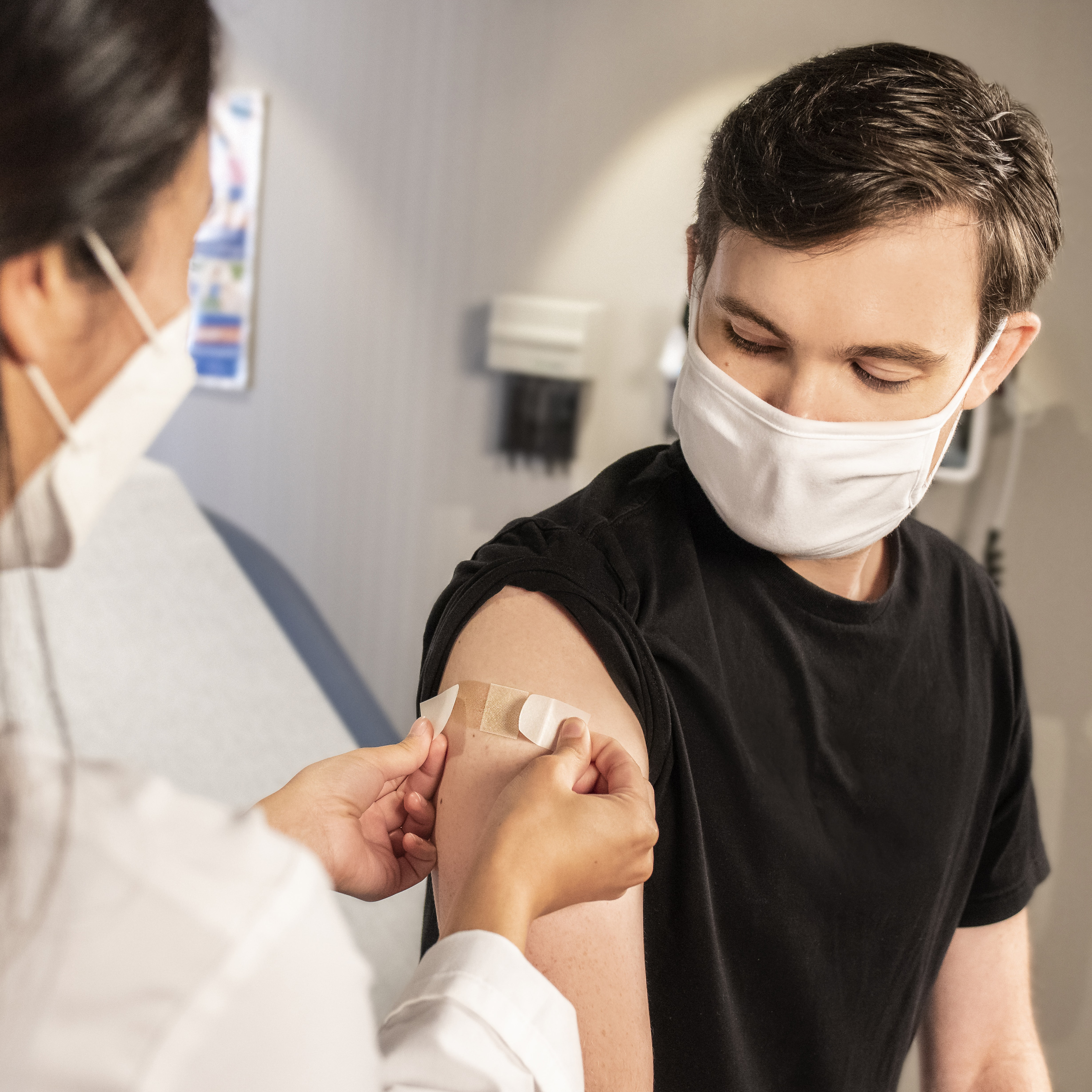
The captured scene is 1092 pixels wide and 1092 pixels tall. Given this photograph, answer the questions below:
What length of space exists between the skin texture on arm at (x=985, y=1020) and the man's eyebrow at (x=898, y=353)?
66 cm

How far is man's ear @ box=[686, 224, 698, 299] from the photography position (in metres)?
0.98

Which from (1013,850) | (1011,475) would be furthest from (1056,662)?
(1013,850)

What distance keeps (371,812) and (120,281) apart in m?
0.46

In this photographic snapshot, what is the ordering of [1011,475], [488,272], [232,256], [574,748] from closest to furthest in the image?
[574,748]
[1011,475]
[488,272]
[232,256]

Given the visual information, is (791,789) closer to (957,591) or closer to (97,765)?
(957,591)

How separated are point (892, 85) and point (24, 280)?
0.71m

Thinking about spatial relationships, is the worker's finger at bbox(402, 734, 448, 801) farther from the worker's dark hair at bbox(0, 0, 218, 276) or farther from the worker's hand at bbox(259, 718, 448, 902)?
the worker's dark hair at bbox(0, 0, 218, 276)

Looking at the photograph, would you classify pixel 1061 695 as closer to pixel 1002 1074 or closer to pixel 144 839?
pixel 1002 1074

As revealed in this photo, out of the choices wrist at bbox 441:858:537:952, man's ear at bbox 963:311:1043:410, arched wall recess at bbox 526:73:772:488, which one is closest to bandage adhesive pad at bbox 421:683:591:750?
wrist at bbox 441:858:537:952

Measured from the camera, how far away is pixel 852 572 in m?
1.07


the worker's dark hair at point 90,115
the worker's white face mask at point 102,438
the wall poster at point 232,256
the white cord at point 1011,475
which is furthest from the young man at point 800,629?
the wall poster at point 232,256

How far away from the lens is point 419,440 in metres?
2.77

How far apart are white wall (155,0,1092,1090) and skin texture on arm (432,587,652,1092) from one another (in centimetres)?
151

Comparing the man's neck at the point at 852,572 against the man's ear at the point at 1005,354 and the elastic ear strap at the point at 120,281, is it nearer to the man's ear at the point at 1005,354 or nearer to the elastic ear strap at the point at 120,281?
the man's ear at the point at 1005,354
